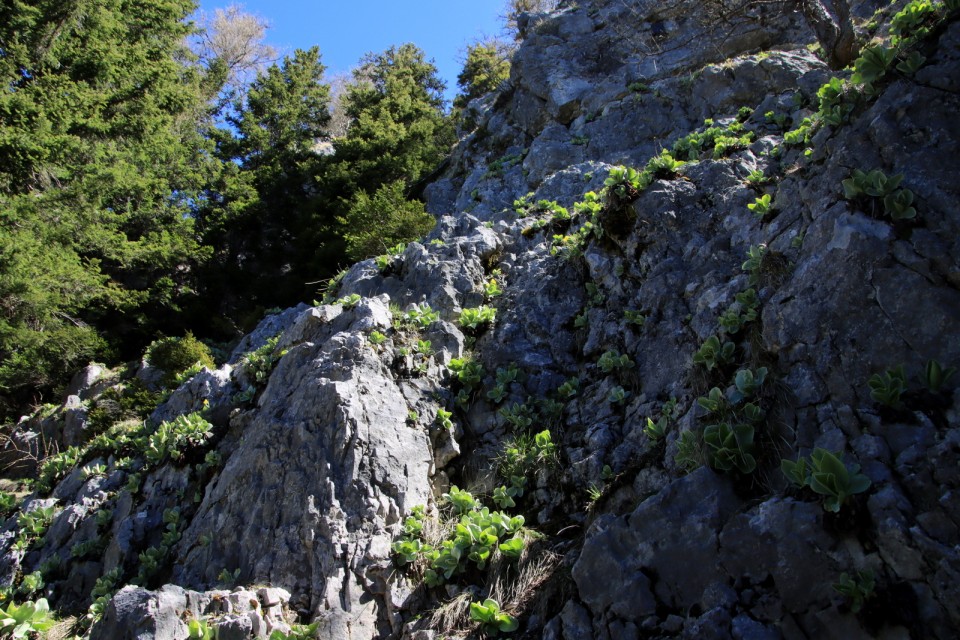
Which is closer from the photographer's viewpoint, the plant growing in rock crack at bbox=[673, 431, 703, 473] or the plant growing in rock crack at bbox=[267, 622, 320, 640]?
the plant growing in rock crack at bbox=[673, 431, 703, 473]

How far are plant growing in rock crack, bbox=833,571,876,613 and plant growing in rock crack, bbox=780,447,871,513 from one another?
1.03ft

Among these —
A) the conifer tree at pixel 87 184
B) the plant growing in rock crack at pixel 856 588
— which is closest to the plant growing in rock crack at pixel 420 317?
the plant growing in rock crack at pixel 856 588

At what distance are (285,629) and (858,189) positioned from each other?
→ 527 centimetres

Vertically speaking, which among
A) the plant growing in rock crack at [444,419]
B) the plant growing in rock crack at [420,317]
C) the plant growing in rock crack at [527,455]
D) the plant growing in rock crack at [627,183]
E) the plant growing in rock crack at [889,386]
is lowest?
the plant growing in rock crack at [889,386]

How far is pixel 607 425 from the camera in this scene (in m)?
5.49

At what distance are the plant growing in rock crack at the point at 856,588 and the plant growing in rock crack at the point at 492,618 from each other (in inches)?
80.1

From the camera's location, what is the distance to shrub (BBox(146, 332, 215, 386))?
12.8m

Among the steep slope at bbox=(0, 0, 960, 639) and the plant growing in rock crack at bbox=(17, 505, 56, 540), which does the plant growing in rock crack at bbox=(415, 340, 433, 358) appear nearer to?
the steep slope at bbox=(0, 0, 960, 639)

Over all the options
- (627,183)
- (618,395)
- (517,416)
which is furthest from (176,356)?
(618,395)

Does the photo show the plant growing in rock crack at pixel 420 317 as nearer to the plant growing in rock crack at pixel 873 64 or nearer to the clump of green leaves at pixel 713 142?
the clump of green leaves at pixel 713 142

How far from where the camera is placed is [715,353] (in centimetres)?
456

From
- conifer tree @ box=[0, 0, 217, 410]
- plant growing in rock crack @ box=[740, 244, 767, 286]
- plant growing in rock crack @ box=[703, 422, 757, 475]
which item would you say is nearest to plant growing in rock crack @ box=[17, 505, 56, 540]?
conifer tree @ box=[0, 0, 217, 410]

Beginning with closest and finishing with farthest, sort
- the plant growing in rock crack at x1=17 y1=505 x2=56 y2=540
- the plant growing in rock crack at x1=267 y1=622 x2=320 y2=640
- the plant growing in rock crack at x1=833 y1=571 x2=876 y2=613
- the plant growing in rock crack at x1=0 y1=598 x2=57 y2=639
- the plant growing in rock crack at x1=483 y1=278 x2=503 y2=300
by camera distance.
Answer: the plant growing in rock crack at x1=833 y1=571 x2=876 y2=613 → the plant growing in rock crack at x1=267 y1=622 x2=320 y2=640 → the plant growing in rock crack at x1=0 y1=598 x2=57 y2=639 → the plant growing in rock crack at x1=17 y1=505 x2=56 y2=540 → the plant growing in rock crack at x1=483 y1=278 x2=503 y2=300

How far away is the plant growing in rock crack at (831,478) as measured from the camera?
2.96 metres
